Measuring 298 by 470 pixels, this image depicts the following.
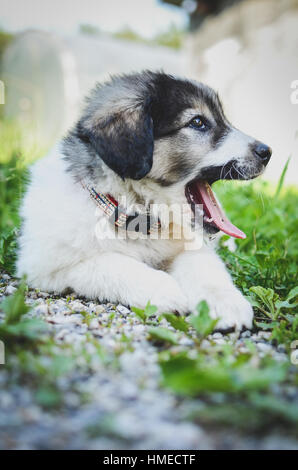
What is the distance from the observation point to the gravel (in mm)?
1062

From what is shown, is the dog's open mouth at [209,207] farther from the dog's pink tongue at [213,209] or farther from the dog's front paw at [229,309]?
the dog's front paw at [229,309]

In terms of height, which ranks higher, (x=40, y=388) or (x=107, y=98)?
(x=107, y=98)

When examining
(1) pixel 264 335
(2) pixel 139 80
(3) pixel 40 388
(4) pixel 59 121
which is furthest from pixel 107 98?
(4) pixel 59 121

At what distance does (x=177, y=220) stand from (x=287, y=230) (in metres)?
1.53

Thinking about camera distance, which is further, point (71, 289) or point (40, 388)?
point (71, 289)

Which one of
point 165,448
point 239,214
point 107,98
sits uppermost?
point 107,98

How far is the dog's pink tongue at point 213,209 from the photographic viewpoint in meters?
2.45

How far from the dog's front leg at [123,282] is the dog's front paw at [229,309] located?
154 mm

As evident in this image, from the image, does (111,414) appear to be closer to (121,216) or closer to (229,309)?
(229,309)

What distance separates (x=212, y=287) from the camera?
6.88 feet

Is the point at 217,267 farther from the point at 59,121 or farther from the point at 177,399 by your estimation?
the point at 59,121

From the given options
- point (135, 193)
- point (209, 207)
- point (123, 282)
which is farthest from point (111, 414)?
point (209, 207)

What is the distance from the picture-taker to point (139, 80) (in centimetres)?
259

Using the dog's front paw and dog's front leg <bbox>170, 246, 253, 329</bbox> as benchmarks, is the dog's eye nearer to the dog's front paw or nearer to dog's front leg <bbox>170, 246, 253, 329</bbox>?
dog's front leg <bbox>170, 246, 253, 329</bbox>
